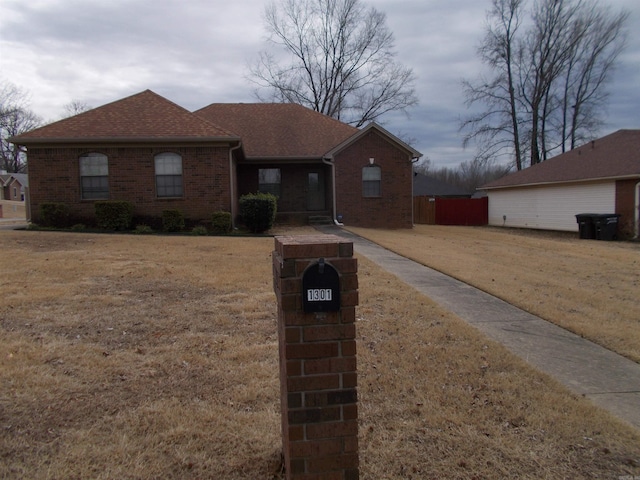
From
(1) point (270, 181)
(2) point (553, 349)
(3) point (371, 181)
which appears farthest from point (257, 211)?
(2) point (553, 349)

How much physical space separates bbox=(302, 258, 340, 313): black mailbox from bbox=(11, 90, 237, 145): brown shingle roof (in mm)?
15081

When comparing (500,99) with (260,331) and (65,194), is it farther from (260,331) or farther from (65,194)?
(260,331)

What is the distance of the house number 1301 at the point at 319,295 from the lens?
7.77 ft

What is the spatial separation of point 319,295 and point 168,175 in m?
16.0

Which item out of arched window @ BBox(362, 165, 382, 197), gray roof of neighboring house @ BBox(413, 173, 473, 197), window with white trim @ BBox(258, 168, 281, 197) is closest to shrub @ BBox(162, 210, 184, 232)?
window with white trim @ BBox(258, 168, 281, 197)

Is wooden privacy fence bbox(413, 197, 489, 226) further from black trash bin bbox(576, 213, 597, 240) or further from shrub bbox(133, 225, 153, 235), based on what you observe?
shrub bbox(133, 225, 153, 235)

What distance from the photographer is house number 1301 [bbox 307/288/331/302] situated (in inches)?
93.3

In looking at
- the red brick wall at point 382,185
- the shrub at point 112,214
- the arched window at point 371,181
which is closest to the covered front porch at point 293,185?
the red brick wall at point 382,185

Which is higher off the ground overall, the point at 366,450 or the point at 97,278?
the point at 97,278

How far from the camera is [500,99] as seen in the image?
4062cm

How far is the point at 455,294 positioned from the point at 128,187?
43.6 feet

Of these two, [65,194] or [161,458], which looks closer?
[161,458]

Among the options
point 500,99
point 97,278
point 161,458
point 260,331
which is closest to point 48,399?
point 161,458

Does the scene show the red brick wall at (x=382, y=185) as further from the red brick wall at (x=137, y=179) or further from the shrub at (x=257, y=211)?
the red brick wall at (x=137, y=179)
